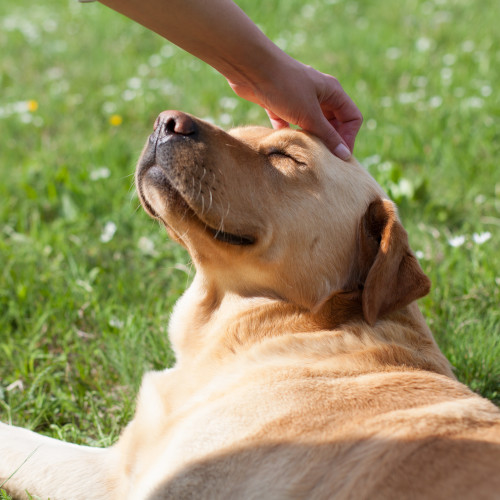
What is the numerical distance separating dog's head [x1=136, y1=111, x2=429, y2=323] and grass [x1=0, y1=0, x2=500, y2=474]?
84 centimetres

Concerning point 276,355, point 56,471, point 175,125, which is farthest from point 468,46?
point 56,471

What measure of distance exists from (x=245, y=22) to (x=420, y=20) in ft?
19.4

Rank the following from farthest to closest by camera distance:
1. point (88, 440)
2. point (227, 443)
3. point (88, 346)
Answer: point (88, 346)
point (88, 440)
point (227, 443)

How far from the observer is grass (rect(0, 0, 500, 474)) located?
3.32m

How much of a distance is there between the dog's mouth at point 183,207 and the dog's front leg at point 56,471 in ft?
3.34

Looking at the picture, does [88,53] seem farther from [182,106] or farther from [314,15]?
[314,15]

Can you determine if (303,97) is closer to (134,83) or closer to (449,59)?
(134,83)

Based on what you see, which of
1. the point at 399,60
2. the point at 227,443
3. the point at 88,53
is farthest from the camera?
the point at 88,53

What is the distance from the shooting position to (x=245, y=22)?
2891mm

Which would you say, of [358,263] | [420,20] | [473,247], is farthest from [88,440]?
[420,20]

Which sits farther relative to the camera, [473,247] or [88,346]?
[473,247]

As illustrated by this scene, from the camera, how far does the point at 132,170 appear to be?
200 inches

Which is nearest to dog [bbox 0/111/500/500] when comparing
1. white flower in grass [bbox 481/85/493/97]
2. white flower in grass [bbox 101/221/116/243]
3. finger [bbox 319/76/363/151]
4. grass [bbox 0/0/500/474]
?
finger [bbox 319/76/363/151]

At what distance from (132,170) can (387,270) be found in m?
2.95
